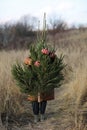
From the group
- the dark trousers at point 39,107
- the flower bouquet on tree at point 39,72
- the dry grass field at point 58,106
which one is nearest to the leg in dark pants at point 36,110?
the dark trousers at point 39,107

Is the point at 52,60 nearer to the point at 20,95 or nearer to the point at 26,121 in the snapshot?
the point at 26,121

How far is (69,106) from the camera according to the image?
7.70 meters

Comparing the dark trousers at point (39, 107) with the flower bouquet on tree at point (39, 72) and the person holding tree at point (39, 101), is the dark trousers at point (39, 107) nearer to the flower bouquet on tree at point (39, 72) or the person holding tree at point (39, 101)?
the person holding tree at point (39, 101)

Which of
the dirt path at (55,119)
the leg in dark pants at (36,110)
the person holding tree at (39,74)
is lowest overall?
the dirt path at (55,119)

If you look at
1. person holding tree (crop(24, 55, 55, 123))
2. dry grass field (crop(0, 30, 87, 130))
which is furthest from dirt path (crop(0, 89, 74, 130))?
person holding tree (crop(24, 55, 55, 123))

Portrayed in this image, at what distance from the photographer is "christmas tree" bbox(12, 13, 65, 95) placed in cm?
645

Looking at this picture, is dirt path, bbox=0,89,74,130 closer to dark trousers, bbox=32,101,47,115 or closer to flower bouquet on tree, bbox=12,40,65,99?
dark trousers, bbox=32,101,47,115

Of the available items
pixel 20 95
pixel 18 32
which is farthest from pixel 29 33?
pixel 20 95

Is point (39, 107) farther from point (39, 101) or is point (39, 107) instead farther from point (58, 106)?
point (58, 106)

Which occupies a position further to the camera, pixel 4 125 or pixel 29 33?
pixel 29 33

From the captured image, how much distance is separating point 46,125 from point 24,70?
3.27 ft

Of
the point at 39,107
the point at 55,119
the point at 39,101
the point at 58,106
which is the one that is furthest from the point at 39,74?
the point at 58,106

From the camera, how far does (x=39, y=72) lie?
21.2ft

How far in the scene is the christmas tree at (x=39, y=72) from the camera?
21.2 feet
